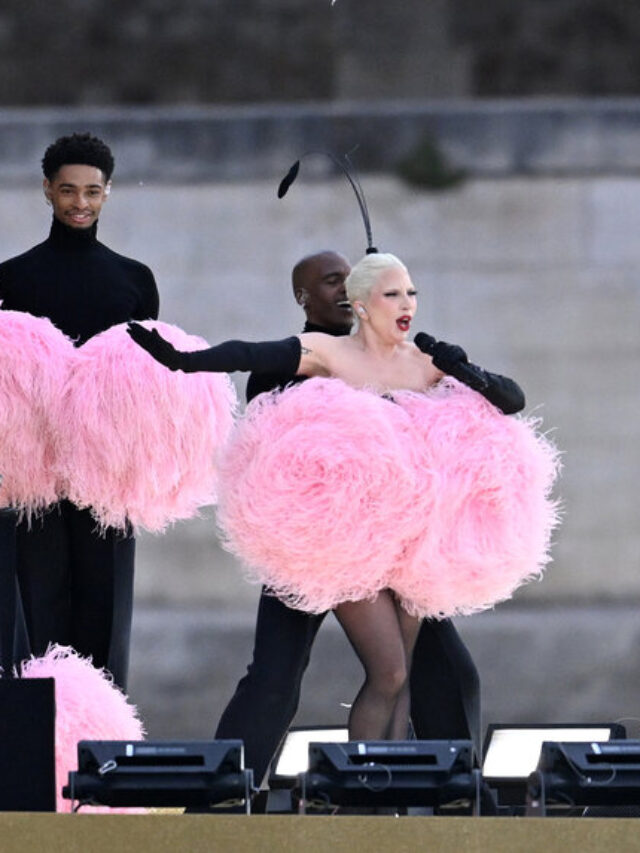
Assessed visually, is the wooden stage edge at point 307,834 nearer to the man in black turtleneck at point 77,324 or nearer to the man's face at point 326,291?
the man in black turtleneck at point 77,324

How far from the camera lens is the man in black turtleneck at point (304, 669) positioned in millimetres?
5992

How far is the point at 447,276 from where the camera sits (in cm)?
1195

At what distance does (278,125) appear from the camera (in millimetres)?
11953

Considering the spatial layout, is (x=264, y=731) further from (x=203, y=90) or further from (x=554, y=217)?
(x=203, y=90)

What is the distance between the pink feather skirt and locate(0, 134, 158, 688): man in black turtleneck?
1.47ft

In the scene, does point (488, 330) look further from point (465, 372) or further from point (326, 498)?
point (326, 498)

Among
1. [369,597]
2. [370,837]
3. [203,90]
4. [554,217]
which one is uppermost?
[203,90]

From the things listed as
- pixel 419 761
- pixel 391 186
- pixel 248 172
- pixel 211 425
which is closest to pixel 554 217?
pixel 391 186

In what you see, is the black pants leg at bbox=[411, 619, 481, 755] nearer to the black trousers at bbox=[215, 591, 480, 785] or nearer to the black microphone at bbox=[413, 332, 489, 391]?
the black trousers at bbox=[215, 591, 480, 785]

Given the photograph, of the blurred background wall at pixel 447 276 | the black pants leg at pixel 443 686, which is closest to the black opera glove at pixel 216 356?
the black pants leg at pixel 443 686

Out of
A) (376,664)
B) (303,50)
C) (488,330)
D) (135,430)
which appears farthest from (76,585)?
(303,50)

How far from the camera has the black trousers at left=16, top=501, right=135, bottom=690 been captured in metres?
6.25

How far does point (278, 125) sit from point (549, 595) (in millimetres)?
2762

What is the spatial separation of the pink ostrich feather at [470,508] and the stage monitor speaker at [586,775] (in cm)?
75
